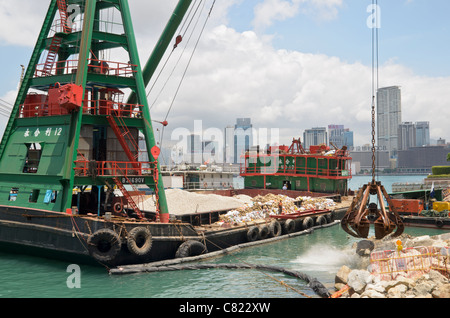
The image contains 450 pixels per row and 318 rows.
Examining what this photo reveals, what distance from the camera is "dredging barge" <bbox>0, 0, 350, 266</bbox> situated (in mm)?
16297

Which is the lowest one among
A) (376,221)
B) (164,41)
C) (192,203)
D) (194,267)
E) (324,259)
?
(324,259)

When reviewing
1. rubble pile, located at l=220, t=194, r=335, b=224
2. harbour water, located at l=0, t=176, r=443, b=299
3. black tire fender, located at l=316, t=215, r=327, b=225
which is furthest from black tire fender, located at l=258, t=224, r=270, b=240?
black tire fender, located at l=316, t=215, r=327, b=225

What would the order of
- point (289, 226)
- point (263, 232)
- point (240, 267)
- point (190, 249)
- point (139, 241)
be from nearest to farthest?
point (139, 241) → point (240, 267) → point (190, 249) → point (263, 232) → point (289, 226)

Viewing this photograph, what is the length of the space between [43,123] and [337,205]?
967 inches

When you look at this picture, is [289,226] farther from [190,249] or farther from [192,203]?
[190,249]

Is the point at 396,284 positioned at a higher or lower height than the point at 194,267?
higher

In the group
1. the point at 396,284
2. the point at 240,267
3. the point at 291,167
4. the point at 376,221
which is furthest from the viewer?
the point at 291,167

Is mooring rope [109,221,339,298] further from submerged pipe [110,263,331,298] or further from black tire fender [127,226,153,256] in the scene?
black tire fender [127,226,153,256]

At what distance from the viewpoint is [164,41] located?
22391mm

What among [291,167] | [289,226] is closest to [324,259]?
[289,226]

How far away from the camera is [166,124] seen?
76.6ft

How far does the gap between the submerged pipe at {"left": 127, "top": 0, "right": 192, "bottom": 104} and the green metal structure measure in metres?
0.07

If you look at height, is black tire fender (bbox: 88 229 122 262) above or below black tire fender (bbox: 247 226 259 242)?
above

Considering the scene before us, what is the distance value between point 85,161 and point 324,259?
12104 millimetres
